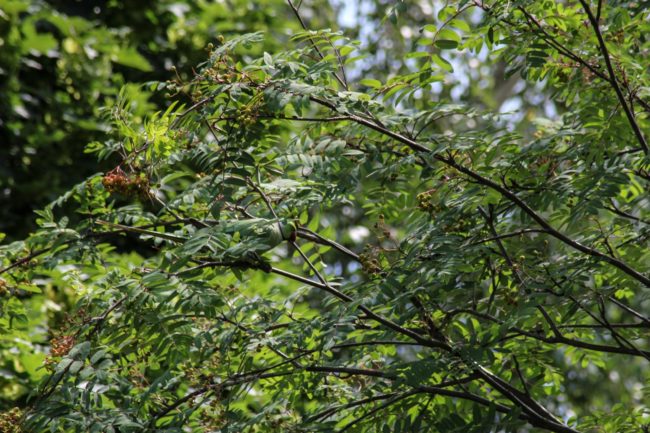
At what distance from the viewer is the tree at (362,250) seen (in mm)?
2123

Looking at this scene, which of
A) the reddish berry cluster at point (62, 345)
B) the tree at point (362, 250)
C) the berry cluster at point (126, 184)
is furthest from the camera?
the reddish berry cluster at point (62, 345)

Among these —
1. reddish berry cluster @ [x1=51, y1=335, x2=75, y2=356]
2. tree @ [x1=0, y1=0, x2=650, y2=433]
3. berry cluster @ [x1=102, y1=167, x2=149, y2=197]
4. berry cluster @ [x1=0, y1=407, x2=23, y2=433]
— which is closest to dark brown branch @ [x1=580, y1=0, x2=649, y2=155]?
tree @ [x1=0, y1=0, x2=650, y2=433]

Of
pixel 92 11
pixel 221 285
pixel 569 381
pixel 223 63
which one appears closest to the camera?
pixel 223 63

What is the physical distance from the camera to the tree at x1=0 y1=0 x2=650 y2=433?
6.97 feet

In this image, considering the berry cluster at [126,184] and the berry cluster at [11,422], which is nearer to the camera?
the berry cluster at [126,184]

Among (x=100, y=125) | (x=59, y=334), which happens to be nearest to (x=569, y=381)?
(x=100, y=125)

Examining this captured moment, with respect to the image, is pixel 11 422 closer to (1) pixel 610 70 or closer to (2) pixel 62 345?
(2) pixel 62 345

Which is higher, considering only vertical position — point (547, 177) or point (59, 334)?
point (547, 177)

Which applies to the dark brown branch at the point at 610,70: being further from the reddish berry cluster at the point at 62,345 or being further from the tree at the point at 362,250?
the reddish berry cluster at the point at 62,345

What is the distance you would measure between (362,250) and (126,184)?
0.76 metres

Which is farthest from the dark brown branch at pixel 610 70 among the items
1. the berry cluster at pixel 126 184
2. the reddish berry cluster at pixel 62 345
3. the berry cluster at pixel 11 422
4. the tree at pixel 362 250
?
the berry cluster at pixel 11 422

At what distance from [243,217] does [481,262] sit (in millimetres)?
734

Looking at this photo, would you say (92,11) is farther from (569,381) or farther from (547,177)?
(569,381)

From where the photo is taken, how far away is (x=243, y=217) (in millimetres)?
2426
